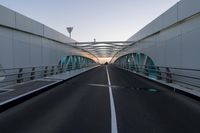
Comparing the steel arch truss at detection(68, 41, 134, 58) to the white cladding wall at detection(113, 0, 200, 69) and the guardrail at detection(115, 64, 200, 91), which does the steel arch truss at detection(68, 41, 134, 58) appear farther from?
the guardrail at detection(115, 64, 200, 91)

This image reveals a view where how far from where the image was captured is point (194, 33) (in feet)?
36.9

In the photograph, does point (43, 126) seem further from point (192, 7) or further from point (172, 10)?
point (172, 10)

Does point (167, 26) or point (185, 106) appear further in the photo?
point (167, 26)

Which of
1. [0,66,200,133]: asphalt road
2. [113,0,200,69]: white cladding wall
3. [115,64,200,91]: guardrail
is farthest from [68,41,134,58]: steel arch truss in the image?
[0,66,200,133]: asphalt road

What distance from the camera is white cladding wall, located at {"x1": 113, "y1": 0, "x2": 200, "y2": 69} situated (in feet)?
36.8

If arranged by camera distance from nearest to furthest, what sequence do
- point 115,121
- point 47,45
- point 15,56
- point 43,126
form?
point 43,126 → point 115,121 → point 15,56 → point 47,45

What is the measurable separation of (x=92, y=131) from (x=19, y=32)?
11724mm

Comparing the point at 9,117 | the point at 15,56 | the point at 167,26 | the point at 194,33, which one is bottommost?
the point at 9,117

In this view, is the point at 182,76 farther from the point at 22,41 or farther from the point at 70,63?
the point at 70,63

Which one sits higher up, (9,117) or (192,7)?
(192,7)

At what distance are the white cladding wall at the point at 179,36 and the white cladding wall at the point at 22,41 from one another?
1004 cm

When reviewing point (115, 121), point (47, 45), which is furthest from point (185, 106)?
point (47, 45)

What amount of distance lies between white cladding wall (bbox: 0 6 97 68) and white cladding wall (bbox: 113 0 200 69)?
10.0 metres

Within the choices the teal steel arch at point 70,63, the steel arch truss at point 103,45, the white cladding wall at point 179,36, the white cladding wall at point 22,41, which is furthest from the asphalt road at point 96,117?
the steel arch truss at point 103,45
